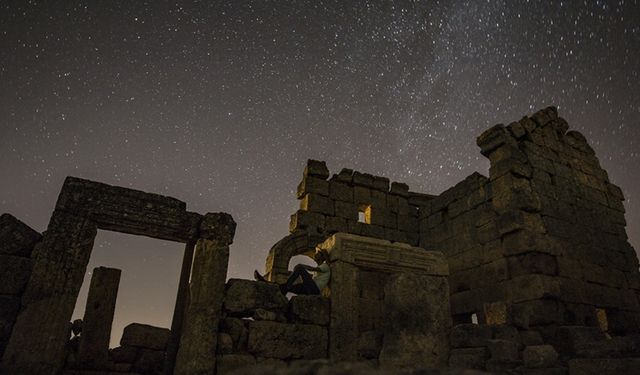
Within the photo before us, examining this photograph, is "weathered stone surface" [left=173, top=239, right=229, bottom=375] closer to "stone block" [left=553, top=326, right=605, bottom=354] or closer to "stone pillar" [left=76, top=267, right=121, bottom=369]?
"stone pillar" [left=76, top=267, right=121, bottom=369]

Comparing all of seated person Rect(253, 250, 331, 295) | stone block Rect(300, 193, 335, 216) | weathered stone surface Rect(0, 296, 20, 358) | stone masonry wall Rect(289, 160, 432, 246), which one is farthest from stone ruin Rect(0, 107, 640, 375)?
stone block Rect(300, 193, 335, 216)

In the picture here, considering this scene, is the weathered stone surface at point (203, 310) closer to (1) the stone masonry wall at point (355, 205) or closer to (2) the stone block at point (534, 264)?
(1) the stone masonry wall at point (355, 205)

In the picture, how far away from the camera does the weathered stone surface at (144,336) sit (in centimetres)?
549

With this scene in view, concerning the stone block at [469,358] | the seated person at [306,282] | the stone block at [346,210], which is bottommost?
the stone block at [469,358]

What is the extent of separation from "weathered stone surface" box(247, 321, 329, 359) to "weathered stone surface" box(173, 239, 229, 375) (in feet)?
1.80

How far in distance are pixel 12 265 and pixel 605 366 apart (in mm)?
6994

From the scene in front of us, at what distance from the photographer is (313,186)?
1159cm

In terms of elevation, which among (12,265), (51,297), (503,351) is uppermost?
(12,265)

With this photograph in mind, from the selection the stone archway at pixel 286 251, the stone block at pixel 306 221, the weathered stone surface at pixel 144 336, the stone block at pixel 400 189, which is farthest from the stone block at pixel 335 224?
the weathered stone surface at pixel 144 336

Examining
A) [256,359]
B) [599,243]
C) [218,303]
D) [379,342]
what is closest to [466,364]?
[379,342]

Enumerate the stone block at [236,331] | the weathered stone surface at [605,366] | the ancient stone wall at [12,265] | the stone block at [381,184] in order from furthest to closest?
the stone block at [381,184], the stone block at [236,331], the ancient stone wall at [12,265], the weathered stone surface at [605,366]

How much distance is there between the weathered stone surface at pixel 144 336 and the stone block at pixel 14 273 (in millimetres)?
1401

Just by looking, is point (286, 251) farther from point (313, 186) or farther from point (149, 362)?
point (149, 362)

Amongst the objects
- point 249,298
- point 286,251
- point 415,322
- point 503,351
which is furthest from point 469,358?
point 286,251
